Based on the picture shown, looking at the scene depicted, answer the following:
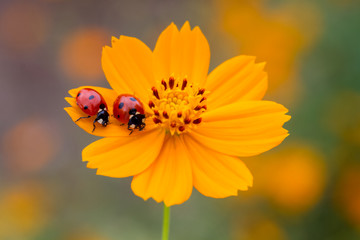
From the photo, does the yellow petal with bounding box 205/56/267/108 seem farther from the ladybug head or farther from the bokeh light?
the bokeh light

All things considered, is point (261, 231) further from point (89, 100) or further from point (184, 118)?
point (89, 100)

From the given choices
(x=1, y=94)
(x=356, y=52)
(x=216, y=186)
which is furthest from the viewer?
(x=1, y=94)

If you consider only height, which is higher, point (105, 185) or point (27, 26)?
point (27, 26)

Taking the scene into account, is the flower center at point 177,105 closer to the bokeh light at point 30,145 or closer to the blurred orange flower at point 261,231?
the blurred orange flower at point 261,231

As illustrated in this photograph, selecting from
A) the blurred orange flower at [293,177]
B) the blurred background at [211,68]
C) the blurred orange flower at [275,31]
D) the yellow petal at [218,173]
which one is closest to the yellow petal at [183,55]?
the yellow petal at [218,173]

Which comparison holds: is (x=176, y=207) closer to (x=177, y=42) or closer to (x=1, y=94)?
(x=177, y=42)

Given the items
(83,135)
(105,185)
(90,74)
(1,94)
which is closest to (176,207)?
(105,185)

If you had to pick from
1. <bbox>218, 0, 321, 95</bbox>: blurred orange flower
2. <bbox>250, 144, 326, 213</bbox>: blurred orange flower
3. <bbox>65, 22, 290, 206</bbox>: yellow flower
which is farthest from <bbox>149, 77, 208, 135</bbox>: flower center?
<bbox>218, 0, 321, 95</bbox>: blurred orange flower
